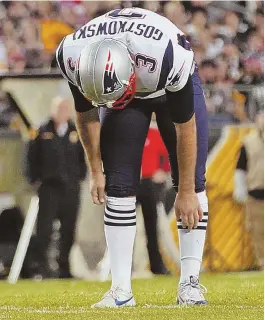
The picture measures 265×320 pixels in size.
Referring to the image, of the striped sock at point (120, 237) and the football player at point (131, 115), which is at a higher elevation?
the football player at point (131, 115)

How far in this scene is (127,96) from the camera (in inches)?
201

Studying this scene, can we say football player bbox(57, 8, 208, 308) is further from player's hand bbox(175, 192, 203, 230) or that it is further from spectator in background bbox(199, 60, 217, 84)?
spectator in background bbox(199, 60, 217, 84)

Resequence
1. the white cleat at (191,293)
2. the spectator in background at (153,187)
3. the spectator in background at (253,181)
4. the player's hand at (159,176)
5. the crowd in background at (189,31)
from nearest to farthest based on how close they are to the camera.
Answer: the white cleat at (191,293), the spectator in background at (153,187), the player's hand at (159,176), the spectator in background at (253,181), the crowd in background at (189,31)

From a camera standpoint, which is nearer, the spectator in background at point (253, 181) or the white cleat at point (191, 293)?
the white cleat at point (191, 293)

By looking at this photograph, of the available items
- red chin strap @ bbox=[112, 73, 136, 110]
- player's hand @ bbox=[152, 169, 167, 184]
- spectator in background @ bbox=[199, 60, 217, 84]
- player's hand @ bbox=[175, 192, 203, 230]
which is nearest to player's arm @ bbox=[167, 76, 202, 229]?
player's hand @ bbox=[175, 192, 203, 230]

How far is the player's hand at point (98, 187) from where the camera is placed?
229 inches

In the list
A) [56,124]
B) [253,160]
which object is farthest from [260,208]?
[56,124]

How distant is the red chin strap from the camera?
5.04m

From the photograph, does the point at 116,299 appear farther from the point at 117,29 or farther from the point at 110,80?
the point at 117,29

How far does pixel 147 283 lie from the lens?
28.5 feet

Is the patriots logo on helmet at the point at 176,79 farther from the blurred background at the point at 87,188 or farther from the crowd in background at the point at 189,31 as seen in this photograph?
the crowd in background at the point at 189,31

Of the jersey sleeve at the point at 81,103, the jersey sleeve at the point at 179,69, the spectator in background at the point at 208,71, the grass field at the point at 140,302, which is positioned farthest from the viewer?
the spectator in background at the point at 208,71

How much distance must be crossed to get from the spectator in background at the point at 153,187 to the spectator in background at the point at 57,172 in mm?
650

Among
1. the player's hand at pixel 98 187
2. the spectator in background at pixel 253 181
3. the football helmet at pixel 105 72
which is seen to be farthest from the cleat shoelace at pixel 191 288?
the spectator in background at pixel 253 181
